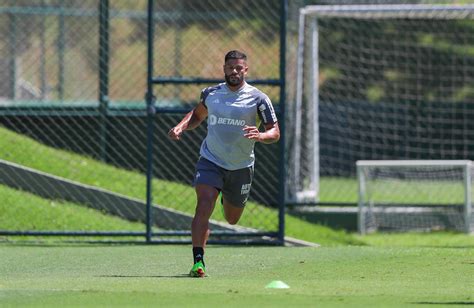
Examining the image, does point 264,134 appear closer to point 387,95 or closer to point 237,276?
point 237,276

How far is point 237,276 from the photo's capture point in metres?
11.1

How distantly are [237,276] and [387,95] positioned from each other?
1747cm

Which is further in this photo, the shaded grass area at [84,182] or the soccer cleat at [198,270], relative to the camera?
the shaded grass area at [84,182]

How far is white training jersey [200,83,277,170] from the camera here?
456 inches

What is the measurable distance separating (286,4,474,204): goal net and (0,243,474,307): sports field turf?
921 cm

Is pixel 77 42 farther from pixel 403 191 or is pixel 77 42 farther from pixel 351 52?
pixel 403 191

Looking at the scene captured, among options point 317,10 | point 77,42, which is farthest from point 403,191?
point 77,42

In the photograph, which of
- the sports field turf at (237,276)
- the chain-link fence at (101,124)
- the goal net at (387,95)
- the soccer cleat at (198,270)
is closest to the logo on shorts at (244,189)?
the sports field turf at (237,276)

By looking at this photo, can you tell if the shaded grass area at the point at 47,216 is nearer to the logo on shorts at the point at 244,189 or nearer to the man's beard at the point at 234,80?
the logo on shorts at the point at 244,189

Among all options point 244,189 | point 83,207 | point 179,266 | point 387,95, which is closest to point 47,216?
point 83,207

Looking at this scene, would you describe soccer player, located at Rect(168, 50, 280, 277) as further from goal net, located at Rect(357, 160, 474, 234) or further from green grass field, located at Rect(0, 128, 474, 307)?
goal net, located at Rect(357, 160, 474, 234)

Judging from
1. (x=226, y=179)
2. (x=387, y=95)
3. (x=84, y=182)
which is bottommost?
(x=84, y=182)

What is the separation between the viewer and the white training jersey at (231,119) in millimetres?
11570

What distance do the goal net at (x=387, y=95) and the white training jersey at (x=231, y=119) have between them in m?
11.0
